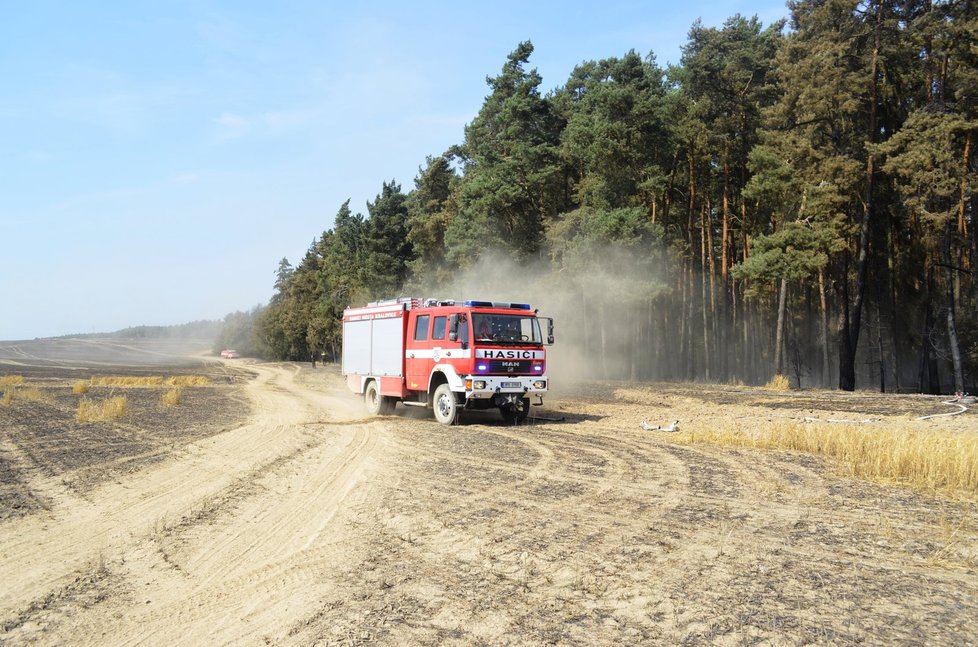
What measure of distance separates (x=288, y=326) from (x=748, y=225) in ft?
209

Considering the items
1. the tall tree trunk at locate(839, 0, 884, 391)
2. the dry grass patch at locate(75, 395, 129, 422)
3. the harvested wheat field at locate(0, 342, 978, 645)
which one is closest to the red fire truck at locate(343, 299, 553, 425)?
the harvested wheat field at locate(0, 342, 978, 645)

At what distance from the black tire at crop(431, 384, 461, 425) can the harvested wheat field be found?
11.4 feet

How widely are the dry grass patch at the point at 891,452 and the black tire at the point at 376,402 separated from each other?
1086cm

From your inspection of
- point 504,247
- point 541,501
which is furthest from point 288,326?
point 541,501

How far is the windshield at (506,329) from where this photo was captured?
56.6 ft

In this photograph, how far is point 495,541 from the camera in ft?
22.0

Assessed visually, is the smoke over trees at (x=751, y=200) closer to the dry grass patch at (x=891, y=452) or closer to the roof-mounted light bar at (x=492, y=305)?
the roof-mounted light bar at (x=492, y=305)

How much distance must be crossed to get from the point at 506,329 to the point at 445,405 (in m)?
2.56

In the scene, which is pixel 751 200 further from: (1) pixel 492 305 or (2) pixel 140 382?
(2) pixel 140 382

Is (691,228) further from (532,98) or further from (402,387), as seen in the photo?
(402,387)

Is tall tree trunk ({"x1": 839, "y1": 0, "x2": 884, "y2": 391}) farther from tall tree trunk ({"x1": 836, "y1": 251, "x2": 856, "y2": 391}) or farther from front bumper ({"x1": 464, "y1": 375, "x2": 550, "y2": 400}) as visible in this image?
front bumper ({"x1": 464, "y1": 375, "x2": 550, "y2": 400})

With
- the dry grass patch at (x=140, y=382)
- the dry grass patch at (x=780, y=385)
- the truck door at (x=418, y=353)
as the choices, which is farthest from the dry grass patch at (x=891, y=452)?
the dry grass patch at (x=140, y=382)

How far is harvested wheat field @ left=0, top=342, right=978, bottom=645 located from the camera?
4777mm

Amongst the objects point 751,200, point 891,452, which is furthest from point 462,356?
point 751,200
